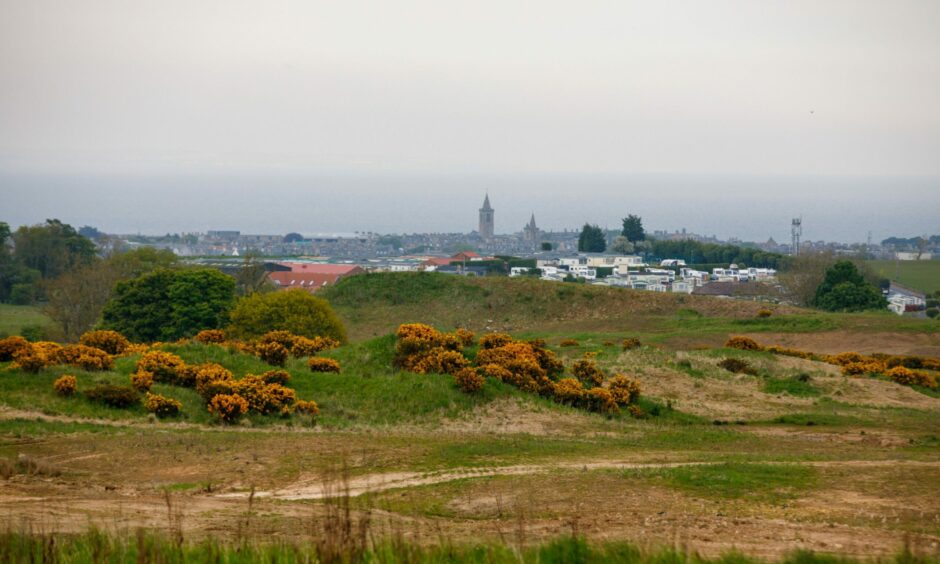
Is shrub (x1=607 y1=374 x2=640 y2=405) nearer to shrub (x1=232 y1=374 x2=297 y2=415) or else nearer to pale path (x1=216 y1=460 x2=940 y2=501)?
pale path (x1=216 y1=460 x2=940 y2=501)

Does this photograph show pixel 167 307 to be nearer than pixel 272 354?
Answer: No

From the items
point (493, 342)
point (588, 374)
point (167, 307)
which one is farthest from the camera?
point (167, 307)

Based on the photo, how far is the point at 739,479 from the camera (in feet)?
45.0

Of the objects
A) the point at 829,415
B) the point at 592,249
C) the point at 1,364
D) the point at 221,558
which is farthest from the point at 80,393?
the point at 592,249

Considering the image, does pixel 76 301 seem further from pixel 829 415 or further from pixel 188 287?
pixel 829 415

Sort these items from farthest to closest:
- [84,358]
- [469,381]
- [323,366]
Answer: [323,366] → [469,381] → [84,358]

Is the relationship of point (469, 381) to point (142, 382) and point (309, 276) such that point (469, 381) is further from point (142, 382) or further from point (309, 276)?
point (309, 276)

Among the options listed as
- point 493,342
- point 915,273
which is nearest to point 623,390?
point 493,342

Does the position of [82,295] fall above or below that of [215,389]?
below

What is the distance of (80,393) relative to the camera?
1941 centimetres

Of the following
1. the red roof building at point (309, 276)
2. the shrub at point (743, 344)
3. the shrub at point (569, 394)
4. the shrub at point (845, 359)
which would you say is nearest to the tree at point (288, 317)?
the shrub at point (743, 344)

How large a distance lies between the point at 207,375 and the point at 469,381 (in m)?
6.37

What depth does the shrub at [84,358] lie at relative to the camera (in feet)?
70.6

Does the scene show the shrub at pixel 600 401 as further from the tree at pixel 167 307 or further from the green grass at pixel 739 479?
the tree at pixel 167 307
